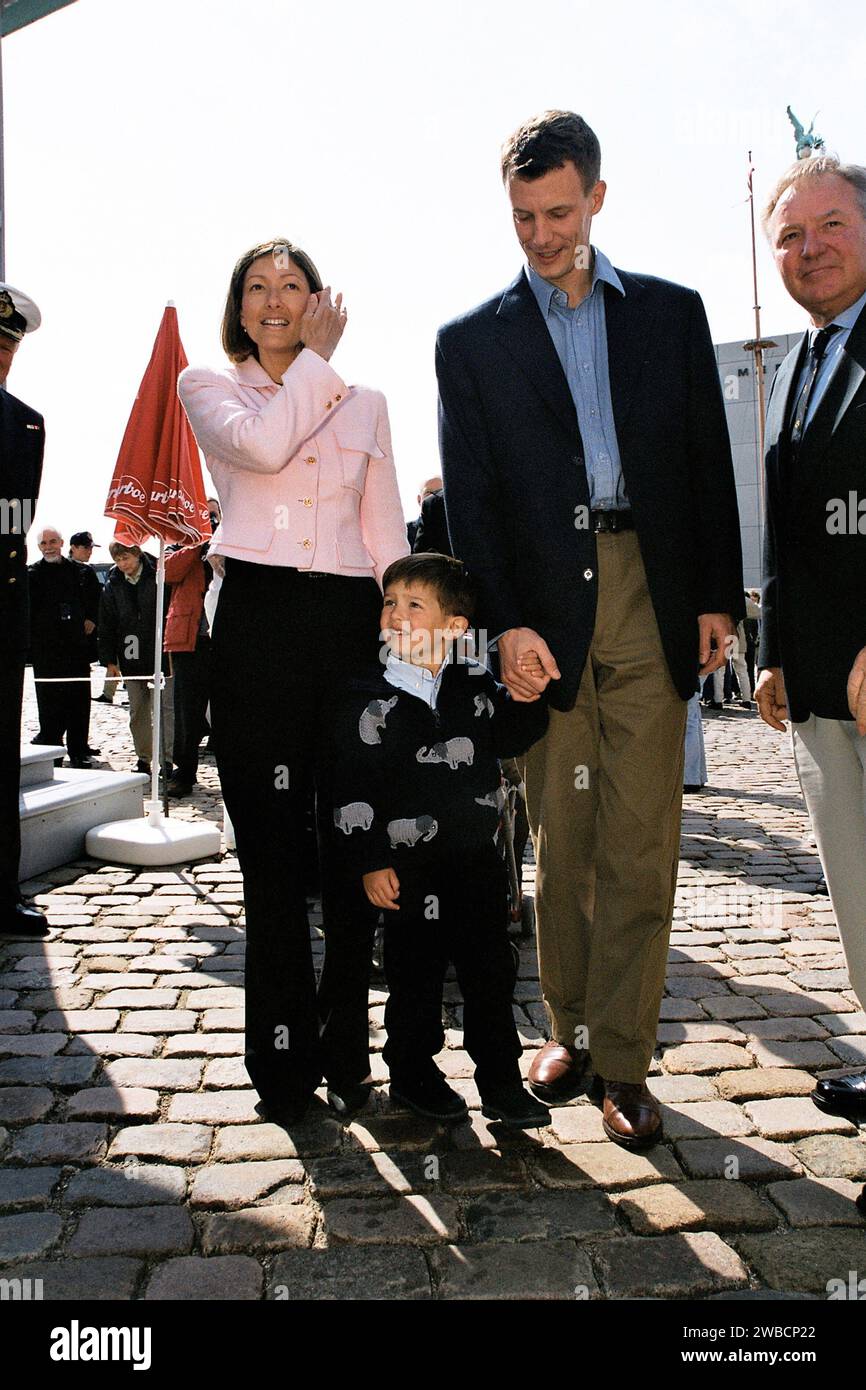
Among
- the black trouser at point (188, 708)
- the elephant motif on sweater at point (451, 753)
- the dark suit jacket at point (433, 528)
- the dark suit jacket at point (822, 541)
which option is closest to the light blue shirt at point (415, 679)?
the elephant motif on sweater at point (451, 753)

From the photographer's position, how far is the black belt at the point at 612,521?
3023 millimetres

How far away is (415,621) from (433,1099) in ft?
3.99

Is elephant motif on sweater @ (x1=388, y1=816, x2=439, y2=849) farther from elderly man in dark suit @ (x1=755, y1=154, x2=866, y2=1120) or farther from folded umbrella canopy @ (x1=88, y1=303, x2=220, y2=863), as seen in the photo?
folded umbrella canopy @ (x1=88, y1=303, x2=220, y2=863)

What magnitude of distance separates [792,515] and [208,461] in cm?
151

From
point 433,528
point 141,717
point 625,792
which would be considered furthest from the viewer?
point 141,717

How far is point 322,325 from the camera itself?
9.52 feet

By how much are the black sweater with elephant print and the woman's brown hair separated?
95cm

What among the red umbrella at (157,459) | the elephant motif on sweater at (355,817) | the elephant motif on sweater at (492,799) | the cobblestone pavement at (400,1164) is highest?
the red umbrella at (157,459)

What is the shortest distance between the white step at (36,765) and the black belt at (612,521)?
14.7 feet

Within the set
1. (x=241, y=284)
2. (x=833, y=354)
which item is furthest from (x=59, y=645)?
(x=833, y=354)

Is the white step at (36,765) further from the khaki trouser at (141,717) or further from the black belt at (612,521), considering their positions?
the black belt at (612,521)

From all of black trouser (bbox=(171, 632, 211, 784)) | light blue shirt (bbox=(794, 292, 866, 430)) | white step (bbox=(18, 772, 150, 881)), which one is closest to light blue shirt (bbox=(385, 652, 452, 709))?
light blue shirt (bbox=(794, 292, 866, 430))

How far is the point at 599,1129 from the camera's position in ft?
9.79

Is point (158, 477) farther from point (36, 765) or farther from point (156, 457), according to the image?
point (36, 765)
